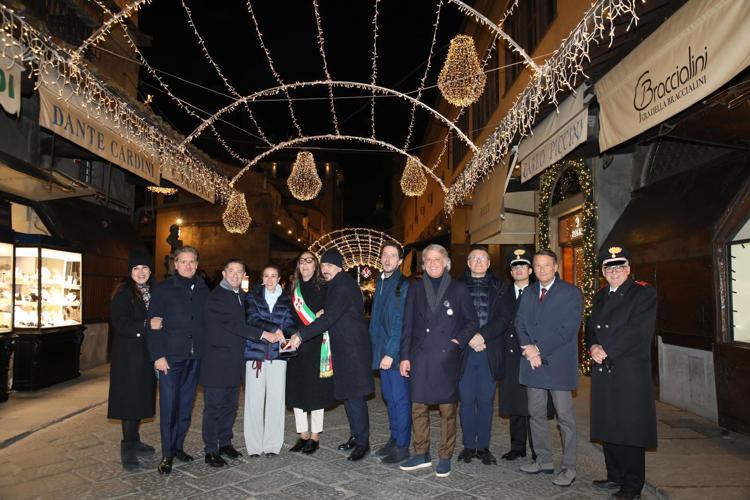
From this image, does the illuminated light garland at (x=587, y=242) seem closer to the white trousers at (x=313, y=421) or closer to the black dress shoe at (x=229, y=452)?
the white trousers at (x=313, y=421)

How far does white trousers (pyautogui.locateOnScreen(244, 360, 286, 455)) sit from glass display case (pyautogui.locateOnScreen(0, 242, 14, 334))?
210 inches

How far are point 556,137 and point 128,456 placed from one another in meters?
7.13

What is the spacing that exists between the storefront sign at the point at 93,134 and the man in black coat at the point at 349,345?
17.0ft

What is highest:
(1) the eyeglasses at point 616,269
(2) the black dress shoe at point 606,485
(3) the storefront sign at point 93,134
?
(3) the storefront sign at point 93,134

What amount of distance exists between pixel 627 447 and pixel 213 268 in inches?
1063

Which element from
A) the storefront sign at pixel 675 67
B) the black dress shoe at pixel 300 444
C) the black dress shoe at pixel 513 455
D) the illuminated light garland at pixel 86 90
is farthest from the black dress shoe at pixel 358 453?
the illuminated light garland at pixel 86 90

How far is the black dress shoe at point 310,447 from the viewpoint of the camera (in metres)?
5.87

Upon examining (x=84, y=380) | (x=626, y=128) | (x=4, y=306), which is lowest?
(x=84, y=380)

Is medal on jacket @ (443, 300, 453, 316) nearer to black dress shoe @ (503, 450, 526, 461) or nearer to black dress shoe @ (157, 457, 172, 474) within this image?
black dress shoe @ (503, 450, 526, 461)

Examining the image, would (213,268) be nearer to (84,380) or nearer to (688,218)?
(84,380)

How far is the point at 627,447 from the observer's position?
4645 mm

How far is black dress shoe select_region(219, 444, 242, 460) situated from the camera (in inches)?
223

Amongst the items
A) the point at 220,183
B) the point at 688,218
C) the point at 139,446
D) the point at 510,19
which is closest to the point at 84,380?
the point at 139,446

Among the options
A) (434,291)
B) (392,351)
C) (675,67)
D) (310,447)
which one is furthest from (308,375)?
(675,67)
